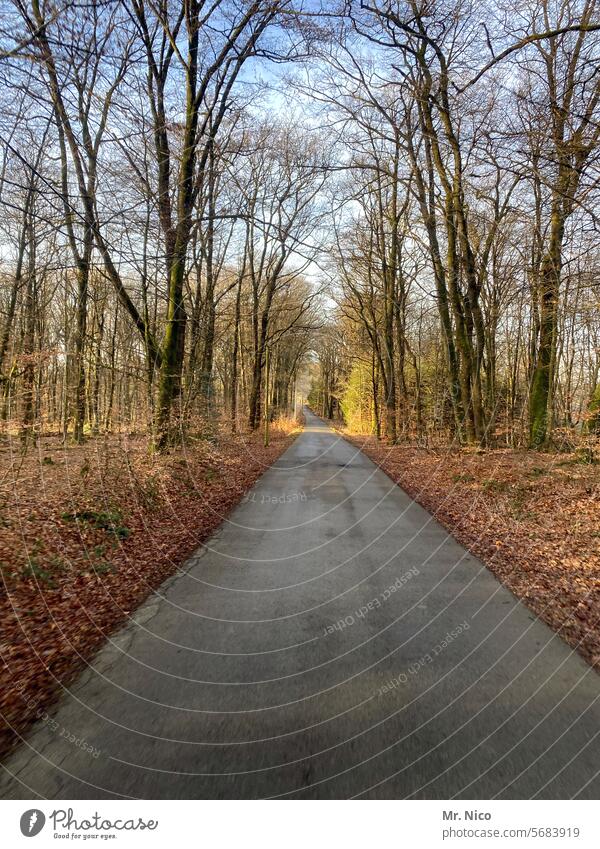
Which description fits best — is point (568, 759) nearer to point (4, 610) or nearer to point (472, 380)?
point (4, 610)

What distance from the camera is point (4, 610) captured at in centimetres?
371

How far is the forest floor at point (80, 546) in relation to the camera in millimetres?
3143

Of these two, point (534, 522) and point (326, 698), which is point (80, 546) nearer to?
point (326, 698)

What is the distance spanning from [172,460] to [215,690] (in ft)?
22.4

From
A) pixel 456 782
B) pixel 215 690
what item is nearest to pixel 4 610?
pixel 215 690

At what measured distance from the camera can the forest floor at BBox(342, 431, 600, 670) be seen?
168 inches
